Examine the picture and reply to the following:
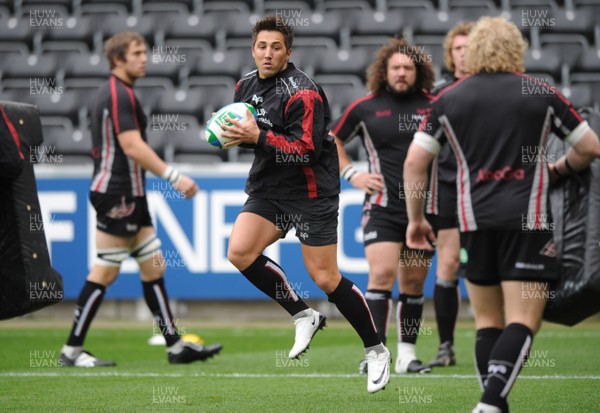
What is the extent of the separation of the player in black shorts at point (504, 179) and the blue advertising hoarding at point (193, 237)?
23.0 ft

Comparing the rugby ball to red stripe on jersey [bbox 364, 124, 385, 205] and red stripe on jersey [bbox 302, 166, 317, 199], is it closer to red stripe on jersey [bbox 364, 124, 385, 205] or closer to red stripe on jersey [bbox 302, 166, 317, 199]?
red stripe on jersey [bbox 302, 166, 317, 199]

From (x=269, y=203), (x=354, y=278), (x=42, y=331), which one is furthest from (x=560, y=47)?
(x=269, y=203)

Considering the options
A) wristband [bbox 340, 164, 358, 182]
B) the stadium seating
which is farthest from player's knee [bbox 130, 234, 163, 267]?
the stadium seating

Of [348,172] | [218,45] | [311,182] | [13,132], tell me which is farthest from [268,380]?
[218,45]

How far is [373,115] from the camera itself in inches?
319

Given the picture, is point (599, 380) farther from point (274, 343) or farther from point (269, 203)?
point (274, 343)

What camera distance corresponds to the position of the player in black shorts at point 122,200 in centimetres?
847

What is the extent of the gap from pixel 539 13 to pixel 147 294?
29.7 feet

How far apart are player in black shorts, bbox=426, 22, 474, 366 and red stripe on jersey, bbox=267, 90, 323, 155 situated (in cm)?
221

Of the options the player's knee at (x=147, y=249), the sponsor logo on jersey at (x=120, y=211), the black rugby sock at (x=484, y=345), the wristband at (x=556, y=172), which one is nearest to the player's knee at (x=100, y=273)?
the player's knee at (x=147, y=249)

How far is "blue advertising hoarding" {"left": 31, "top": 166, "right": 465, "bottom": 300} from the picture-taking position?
12.1 meters

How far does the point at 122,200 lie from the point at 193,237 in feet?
12.5

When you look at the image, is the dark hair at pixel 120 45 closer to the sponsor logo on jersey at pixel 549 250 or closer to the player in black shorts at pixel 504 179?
the player in black shorts at pixel 504 179

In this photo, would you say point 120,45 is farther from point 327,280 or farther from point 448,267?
point 327,280
